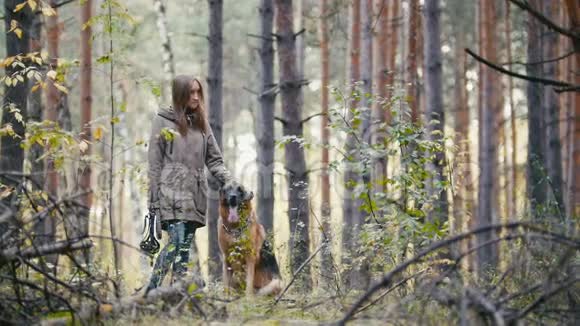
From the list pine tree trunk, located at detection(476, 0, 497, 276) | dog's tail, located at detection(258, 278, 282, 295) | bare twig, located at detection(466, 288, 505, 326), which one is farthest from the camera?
pine tree trunk, located at detection(476, 0, 497, 276)

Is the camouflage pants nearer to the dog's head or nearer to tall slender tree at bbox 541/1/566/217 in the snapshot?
the dog's head

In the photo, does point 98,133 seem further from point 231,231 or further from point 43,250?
point 231,231

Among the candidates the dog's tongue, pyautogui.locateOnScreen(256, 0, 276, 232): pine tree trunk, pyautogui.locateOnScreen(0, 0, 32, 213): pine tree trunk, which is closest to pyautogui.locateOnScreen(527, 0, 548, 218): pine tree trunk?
pyautogui.locateOnScreen(256, 0, 276, 232): pine tree trunk

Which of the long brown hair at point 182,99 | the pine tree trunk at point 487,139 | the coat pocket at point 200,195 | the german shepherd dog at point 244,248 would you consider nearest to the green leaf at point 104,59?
the long brown hair at point 182,99

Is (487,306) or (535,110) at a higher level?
(535,110)

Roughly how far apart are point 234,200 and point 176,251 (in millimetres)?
1251

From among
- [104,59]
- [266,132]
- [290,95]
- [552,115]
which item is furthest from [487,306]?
[552,115]

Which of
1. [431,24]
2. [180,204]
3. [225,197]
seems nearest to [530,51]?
[431,24]

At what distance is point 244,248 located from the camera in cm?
830

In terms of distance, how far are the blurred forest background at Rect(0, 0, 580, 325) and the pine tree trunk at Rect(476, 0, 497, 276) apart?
2.4 inches

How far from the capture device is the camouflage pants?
22.8ft

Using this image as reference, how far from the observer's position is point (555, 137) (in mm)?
16375

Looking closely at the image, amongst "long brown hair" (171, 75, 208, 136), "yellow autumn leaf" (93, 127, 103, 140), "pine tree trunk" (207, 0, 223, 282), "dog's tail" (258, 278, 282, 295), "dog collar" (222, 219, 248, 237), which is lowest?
"dog's tail" (258, 278, 282, 295)

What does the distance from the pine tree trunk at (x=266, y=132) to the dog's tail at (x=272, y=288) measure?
3.75 metres
